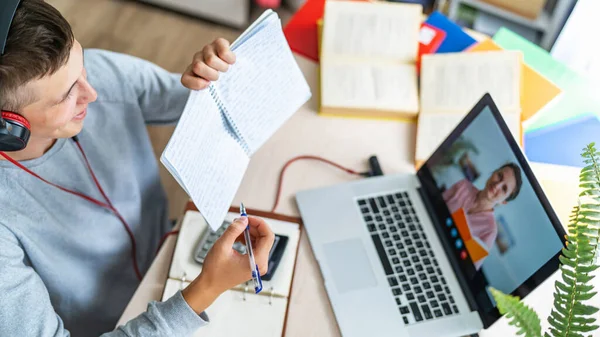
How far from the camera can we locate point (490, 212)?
90 centimetres

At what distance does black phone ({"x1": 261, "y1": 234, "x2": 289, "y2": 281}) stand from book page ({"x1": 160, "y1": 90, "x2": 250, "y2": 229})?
0.13 m

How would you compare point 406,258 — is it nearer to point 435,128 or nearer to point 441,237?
point 441,237

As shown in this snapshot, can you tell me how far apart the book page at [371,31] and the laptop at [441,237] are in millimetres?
334

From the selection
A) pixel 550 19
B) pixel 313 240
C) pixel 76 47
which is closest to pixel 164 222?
pixel 313 240

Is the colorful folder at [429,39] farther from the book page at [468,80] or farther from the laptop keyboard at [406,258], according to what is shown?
the laptop keyboard at [406,258]

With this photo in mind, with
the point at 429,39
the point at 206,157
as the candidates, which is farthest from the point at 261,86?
the point at 429,39

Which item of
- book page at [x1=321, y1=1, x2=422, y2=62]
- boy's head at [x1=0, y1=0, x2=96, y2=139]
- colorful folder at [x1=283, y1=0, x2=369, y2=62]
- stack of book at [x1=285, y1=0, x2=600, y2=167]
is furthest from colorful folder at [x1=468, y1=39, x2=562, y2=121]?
boy's head at [x1=0, y1=0, x2=96, y2=139]

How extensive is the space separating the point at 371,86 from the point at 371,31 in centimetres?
15

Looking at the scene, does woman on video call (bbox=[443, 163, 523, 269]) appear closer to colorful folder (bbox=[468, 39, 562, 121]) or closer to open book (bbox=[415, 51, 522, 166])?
open book (bbox=[415, 51, 522, 166])

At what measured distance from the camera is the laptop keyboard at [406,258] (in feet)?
3.08

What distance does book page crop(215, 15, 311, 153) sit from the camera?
0.92m

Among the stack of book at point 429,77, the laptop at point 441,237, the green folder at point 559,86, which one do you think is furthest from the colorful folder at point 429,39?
the laptop at point 441,237

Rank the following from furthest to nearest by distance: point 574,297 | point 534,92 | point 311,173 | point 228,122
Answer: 1. point 534,92
2. point 311,173
3. point 228,122
4. point 574,297

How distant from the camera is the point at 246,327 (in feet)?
2.98
